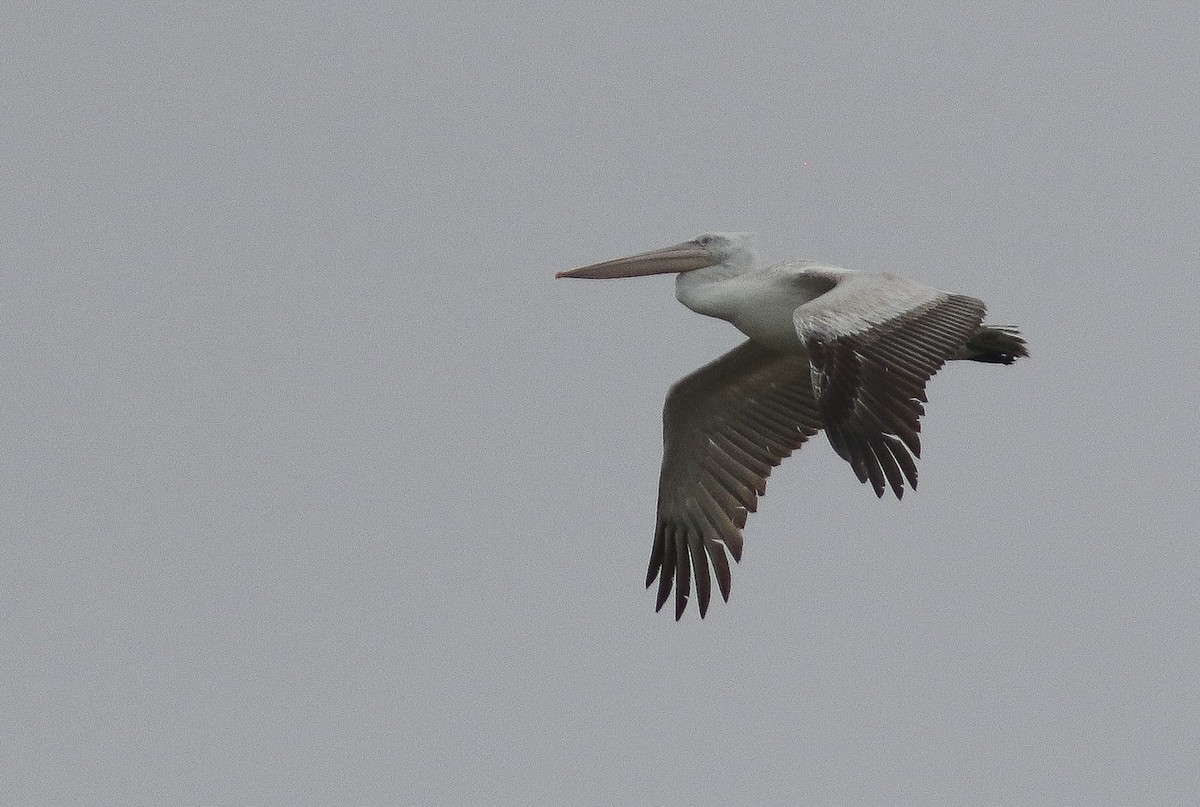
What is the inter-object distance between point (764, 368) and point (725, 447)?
600 millimetres

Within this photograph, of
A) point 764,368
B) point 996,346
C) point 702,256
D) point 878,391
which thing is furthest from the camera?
point 764,368

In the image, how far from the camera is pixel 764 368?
45.0ft

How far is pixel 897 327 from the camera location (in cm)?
1146

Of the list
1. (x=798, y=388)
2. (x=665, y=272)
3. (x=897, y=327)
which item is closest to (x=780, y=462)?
(x=798, y=388)

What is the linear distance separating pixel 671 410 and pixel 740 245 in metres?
1.23

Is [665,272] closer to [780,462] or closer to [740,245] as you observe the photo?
[740,245]

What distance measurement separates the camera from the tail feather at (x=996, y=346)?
13062 mm

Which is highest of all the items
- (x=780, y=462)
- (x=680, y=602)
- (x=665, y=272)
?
(x=665, y=272)

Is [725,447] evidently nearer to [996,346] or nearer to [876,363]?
[996,346]

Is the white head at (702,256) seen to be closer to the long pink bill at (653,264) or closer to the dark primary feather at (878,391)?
the long pink bill at (653,264)

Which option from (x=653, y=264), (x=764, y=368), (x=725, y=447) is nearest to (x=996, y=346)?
(x=764, y=368)

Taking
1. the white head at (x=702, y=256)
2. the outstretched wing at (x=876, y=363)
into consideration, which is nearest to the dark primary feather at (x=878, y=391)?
the outstretched wing at (x=876, y=363)

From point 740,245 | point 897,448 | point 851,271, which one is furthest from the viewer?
point 740,245

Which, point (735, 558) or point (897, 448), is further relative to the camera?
point (735, 558)
